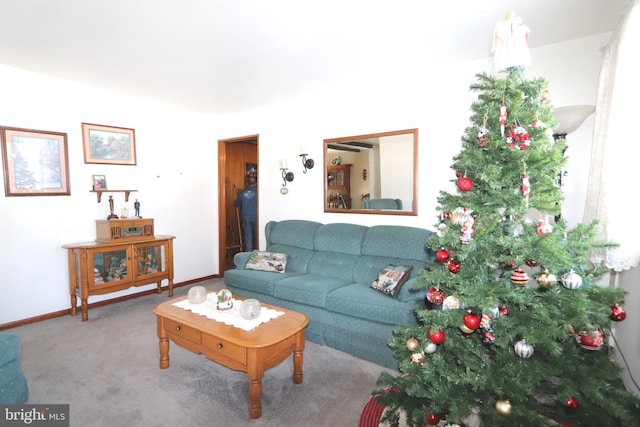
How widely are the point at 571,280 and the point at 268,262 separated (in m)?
2.66

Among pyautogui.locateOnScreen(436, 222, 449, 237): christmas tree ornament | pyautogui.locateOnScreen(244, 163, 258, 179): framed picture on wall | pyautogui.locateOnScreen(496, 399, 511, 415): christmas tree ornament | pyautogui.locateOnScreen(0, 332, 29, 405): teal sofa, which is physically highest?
pyautogui.locateOnScreen(244, 163, 258, 179): framed picture on wall

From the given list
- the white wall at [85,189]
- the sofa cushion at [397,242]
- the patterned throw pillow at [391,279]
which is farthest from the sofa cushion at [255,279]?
the white wall at [85,189]

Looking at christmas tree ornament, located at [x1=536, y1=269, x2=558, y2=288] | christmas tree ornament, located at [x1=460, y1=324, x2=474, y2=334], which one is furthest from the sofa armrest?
christmas tree ornament, located at [x1=536, y1=269, x2=558, y2=288]

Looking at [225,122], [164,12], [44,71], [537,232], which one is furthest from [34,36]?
[537,232]

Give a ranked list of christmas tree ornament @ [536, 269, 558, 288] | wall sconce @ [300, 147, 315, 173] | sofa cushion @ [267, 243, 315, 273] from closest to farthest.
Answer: christmas tree ornament @ [536, 269, 558, 288] < sofa cushion @ [267, 243, 315, 273] < wall sconce @ [300, 147, 315, 173]

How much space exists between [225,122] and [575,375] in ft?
15.4

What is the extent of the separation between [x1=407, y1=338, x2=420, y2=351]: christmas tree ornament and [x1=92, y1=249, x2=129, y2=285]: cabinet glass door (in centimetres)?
325

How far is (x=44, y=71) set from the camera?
10.1 feet

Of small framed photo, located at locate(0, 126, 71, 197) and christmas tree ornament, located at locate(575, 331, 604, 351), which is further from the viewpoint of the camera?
small framed photo, located at locate(0, 126, 71, 197)

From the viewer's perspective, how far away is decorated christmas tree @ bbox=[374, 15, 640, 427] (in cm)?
123

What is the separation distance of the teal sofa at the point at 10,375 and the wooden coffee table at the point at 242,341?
0.74 meters

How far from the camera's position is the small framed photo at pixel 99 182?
3600 millimetres

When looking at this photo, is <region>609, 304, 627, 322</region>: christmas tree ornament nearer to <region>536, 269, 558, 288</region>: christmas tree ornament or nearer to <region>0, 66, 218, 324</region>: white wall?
<region>536, 269, 558, 288</region>: christmas tree ornament

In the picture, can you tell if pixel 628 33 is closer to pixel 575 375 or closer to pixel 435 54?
pixel 435 54
